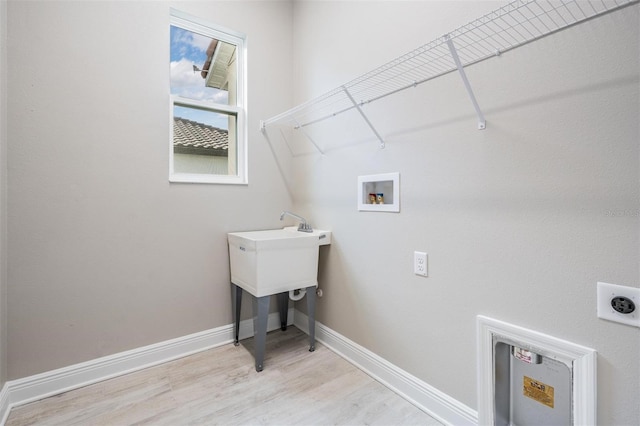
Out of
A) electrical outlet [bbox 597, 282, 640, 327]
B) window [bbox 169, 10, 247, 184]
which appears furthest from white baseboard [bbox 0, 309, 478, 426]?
window [bbox 169, 10, 247, 184]

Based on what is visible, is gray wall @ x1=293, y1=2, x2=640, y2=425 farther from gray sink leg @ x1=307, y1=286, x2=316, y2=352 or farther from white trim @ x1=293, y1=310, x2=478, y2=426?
gray sink leg @ x1=307, y1=286, x2=316, y2=352

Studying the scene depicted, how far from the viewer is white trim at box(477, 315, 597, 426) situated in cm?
97

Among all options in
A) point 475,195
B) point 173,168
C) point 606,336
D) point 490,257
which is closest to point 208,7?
Answer: point 173,168

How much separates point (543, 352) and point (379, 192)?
105 cm

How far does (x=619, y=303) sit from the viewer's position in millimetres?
918

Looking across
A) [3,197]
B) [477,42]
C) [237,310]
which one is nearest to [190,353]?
[237,310]

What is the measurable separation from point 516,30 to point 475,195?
65 centimetres

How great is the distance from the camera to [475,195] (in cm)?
128

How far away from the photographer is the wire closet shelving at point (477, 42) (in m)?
0.97

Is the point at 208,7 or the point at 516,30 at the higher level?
the point at 208,7

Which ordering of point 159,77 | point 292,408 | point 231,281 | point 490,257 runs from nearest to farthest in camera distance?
point 490,257, point 292,408, point 159,77, point 231,281

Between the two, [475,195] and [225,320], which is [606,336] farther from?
[225,320]

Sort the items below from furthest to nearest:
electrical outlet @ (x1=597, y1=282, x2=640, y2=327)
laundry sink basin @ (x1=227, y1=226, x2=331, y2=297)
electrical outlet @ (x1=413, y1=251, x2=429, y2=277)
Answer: laundry sink basin @ (x1=227, y1=226, x2=331, y2=297), electrical outlet @ (x1=413, y1=251, x2=429, y2=277), electrical outlet @ (x1=597, y1=282, x2=640, y2=327)

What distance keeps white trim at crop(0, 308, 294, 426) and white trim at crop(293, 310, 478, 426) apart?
738mm
